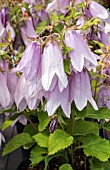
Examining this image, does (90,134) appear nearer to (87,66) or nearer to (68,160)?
(68,160)

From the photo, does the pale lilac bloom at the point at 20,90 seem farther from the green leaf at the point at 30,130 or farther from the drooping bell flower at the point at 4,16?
the drooping bell flower at the point at 4,16

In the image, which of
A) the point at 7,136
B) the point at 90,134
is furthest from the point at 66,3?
the point at 7,136

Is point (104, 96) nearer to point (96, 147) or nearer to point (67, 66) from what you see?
point (96, 147)

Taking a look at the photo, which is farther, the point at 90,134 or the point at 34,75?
the point at 90,134

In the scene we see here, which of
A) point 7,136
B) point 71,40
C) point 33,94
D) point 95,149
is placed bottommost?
point 7,136

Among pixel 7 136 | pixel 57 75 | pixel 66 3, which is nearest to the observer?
pixel 57 75

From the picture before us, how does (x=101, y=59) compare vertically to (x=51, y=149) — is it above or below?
above

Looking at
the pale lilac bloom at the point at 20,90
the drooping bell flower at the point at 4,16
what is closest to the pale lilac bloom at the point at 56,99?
the pale lilac bloom at the point at 20,90
